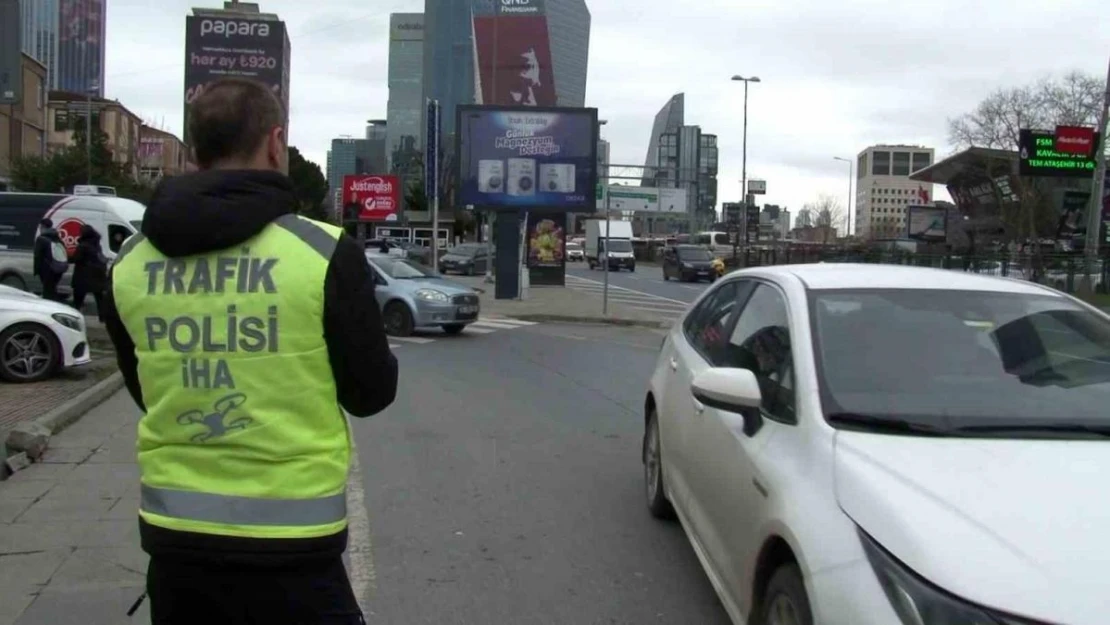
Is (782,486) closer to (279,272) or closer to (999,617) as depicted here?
(999,617)

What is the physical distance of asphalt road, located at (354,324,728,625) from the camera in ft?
16.3

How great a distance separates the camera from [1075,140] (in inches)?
1464

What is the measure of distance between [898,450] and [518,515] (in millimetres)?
3471

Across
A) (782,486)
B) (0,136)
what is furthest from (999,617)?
(0,136)

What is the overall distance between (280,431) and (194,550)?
309mm

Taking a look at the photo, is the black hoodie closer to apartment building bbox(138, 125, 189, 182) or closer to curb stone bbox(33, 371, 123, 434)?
curb stone bbox(33, 371, 123, 434)

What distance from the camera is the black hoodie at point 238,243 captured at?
7.51ft

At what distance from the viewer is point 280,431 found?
2291 mm

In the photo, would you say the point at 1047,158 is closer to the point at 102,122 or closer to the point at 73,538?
the point at 73,538

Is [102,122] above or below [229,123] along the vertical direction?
above

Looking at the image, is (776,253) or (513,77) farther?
(513,77)

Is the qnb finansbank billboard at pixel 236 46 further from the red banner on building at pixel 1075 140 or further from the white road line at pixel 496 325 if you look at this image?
the red banner on building at pixel 1075 140

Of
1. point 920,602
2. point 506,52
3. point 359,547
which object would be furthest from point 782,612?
point 506,52

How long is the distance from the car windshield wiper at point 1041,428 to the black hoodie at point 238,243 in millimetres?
2148
